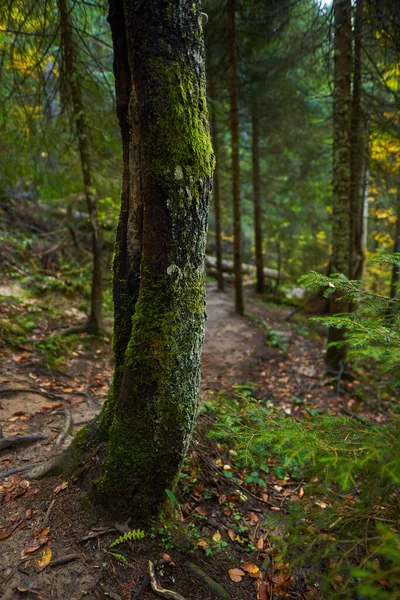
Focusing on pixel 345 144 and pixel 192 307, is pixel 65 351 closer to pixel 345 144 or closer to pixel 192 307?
pixel 192 307

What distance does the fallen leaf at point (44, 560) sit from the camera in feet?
7.38

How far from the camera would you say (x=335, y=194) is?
23.9ft

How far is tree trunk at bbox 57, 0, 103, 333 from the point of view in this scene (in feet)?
18.2

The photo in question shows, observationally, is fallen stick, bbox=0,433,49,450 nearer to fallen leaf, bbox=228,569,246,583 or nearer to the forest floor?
the forest floor

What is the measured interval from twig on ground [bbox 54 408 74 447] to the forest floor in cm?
2

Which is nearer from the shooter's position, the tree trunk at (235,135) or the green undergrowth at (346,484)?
the green undergrowth at (346,484)

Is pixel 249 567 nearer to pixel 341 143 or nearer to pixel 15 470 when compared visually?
pixel 15 470

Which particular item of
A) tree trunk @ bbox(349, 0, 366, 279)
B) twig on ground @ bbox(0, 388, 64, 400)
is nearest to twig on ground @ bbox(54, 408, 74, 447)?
twig on ground @ bbox(0, 388, 64, 400)

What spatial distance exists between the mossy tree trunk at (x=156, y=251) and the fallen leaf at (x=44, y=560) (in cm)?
45

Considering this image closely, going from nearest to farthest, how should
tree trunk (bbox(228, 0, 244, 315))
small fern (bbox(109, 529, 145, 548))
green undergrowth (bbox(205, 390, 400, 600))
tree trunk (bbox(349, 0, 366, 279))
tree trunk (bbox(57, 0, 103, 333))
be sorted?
green undergrowth (bbox(205, 390, 400, 600)) → small fern (bbox(109, 529, 145, 548)) → tree trunk (bbox(57, 0, 103, 333)) → tree trunk (bbox(349, 0, 366, 279)) → tree trunk (bbox(228, 0, 244, 315))

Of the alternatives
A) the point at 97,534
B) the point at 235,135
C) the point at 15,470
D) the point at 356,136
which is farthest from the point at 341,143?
the point at 15,470

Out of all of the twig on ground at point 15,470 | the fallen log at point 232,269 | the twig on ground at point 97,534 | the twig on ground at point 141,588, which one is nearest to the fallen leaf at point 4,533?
the twig on ground at point 97,534

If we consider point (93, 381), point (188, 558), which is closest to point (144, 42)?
point (188, 558)

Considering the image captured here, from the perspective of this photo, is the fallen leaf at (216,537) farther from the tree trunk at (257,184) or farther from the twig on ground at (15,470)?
the tree trunk at (257,184)
